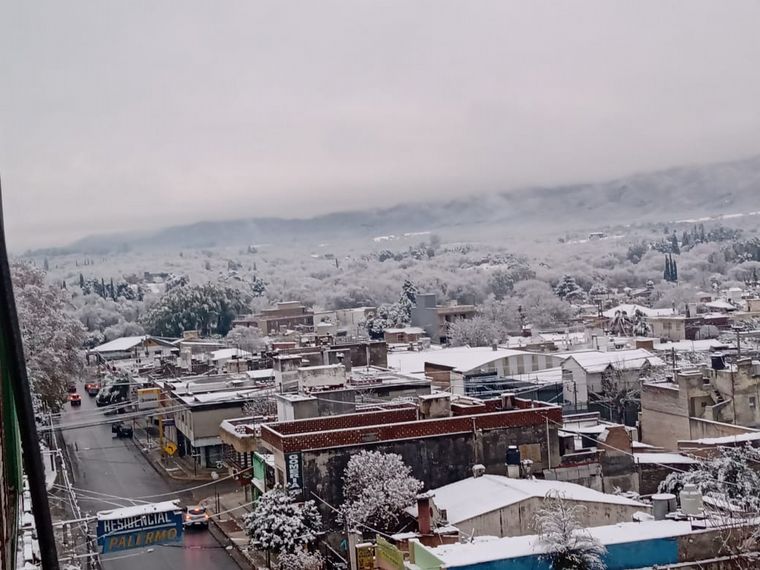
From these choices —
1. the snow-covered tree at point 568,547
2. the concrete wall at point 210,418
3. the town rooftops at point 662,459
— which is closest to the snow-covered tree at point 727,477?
the town rooftops at point 662,459

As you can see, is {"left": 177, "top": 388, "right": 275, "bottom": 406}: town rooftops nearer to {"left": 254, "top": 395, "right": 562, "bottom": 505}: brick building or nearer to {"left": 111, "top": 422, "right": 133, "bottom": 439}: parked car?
{"left": 111, "top": 422, "right": 133, "bottom": 439}: parked car

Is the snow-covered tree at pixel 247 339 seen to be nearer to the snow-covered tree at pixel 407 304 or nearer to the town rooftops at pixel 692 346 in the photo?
the snow-covered tree at pixel 407 304

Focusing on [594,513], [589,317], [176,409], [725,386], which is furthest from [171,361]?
[589,317]

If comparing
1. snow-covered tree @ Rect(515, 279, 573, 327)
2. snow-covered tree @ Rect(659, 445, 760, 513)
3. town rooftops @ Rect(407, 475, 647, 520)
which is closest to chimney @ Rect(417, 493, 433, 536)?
town rooftops @ Rect(407, 475, 647, 520)

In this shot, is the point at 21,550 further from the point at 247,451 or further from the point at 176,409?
the point at 176,409

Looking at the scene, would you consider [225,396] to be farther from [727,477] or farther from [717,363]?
[727,477]

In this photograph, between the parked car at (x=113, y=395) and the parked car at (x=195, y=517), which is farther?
the parked car at (x=113, y=395)
